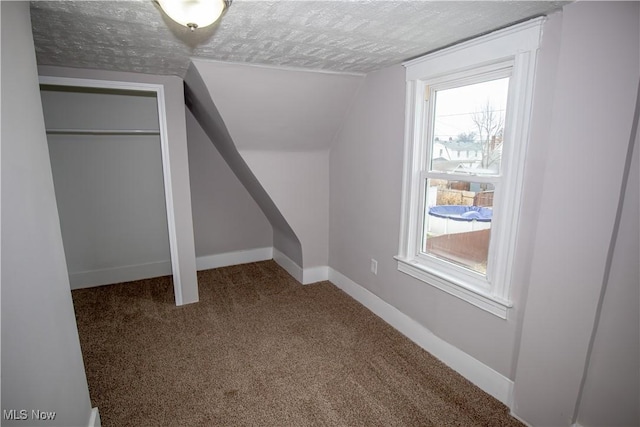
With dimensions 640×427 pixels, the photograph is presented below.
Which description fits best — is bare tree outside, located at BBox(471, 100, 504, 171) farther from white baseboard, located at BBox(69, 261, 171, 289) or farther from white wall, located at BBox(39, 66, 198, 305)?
white baseboard, located at BBox(69, 261, 171, 289)

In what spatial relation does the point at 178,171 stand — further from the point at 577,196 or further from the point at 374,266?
the point at 577,196

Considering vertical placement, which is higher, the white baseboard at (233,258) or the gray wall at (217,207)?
the gray wall at (217,207)

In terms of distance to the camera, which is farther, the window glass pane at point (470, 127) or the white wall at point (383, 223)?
the white wall at point (383, 223)

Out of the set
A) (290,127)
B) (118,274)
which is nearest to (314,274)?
(290,127)

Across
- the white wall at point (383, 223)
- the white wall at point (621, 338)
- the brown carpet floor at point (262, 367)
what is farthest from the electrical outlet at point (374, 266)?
the white wall at point (621, 338)

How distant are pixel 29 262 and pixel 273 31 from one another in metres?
1.42

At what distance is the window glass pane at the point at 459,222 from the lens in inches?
76.7

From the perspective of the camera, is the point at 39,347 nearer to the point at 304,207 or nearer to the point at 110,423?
the point at 110,423

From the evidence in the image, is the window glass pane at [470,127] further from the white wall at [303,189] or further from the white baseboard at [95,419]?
the white baseboard at [95,419]

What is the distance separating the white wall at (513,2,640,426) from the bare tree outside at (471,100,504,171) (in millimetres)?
260

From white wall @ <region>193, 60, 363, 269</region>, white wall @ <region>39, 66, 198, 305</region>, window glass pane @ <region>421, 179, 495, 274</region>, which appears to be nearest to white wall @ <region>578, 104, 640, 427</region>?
window glass pane @ <region>421, 179, 495, 274</region>

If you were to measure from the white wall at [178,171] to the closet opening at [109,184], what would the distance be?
30 mm

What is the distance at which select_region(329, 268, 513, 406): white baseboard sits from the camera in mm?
1843

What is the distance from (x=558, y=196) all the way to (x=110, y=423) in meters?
2.45
